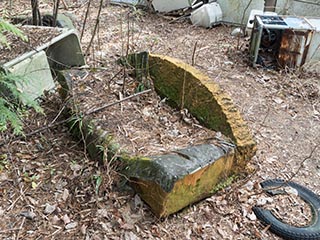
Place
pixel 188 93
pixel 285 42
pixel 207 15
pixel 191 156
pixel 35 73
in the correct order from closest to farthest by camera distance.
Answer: pixel 191 156 < pixel 188 93 < pixel 35 73 < pixel 285 42 < pixel 207 15

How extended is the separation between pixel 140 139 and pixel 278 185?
1014mm

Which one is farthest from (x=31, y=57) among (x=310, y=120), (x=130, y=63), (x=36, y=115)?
(x=310, y=120)

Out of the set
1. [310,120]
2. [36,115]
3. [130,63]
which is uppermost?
[130,63]

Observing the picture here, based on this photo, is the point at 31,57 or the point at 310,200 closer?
the point at 310,200

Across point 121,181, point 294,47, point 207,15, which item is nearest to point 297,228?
point 121,181

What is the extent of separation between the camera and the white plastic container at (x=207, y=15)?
17.3 ft

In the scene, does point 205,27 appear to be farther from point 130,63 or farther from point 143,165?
point 143,165

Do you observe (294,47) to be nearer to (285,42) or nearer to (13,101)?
(285,42)

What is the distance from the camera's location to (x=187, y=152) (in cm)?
224

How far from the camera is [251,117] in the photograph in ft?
11.2

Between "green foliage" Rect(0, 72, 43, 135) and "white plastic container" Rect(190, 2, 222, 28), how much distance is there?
10.6ft

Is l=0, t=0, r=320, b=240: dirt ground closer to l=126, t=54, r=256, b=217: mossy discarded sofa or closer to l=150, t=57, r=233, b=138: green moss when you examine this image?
l=126, t=54, r=256, b=217: mossy discarded sofa

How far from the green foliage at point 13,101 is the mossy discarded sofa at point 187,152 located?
1.49 ft

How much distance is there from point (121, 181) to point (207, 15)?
3.64 meters
